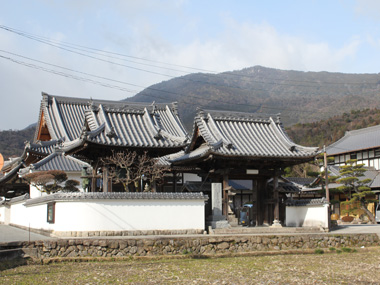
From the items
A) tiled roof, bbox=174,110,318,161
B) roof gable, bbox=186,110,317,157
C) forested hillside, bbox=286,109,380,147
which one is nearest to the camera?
tiled roof, bbox=174,110,318,161

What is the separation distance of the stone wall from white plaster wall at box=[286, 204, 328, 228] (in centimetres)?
237

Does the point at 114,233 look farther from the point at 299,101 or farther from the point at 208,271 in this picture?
the point at 299,101

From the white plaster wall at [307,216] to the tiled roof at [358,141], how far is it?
95.8 ft

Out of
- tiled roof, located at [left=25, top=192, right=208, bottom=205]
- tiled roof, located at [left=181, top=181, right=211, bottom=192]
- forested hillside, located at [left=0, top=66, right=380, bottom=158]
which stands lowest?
tiled roof, located at [left=25, top=192, right=208, bottom=205]

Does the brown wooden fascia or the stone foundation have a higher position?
the brown wooden fascia

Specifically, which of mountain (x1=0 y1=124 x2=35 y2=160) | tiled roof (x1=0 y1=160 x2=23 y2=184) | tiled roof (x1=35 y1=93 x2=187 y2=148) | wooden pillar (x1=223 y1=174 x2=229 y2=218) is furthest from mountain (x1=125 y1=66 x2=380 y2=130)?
wooden pillar (x1=223 y1=174 x2=229 y2=218)

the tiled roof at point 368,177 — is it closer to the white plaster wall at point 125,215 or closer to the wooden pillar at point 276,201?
the wooden pillar at point 276,201

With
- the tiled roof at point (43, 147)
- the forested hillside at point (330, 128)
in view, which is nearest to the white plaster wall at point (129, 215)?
the tiled roof at point (43, 147)

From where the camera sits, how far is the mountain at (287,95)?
132125 mm

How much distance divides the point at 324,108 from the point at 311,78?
5692 cm

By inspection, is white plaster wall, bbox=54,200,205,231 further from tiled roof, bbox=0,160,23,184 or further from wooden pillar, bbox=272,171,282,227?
tiled roof, bbox=0,160,23,184

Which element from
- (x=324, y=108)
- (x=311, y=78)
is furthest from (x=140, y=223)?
(x=311, y=78)

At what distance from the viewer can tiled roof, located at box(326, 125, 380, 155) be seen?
54500mm

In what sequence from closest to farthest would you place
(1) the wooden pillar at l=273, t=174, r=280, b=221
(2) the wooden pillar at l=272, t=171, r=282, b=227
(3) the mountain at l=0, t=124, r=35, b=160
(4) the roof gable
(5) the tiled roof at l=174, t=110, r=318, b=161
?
(5) the tiled roof at l=174, t=110, r=318, b=161 < (4) the roof gable < (2) the wooden pillar at l=272, t=171, r=282, b=227 < (1) the wooden pillar at l=273, t=174, r=280, b=221 < (3) the mountain at l=0, t=124, r=35, b=160
